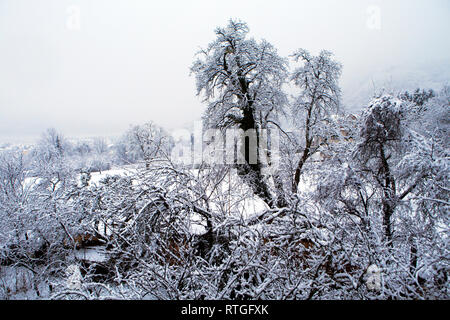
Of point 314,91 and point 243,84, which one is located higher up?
point 243,84


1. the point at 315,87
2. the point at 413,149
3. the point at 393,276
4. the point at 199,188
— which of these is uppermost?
Answer: the point at 315,87

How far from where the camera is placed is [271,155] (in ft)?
35.2

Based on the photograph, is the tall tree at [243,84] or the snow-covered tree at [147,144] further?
the tall tree at [243,84]

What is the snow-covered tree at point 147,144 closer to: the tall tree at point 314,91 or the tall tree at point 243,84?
the tall tree at point 243,84

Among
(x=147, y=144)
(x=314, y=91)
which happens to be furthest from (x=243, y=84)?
(x=147, y=144)

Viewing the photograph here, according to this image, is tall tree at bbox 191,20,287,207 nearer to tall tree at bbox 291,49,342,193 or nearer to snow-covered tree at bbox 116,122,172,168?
tall tree at bbox 291,49,342,193

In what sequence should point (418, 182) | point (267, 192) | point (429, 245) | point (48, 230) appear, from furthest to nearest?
point (267, 192)
point (48, 230)
point (418, 182)
point (429, 245)

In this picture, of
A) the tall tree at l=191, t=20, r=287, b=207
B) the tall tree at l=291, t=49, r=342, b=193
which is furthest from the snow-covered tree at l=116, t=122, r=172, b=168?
the tall tree at l=291, t=49, r=342, b=193

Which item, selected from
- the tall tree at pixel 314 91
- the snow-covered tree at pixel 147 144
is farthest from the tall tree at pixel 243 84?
the snow-covered tree at pixel 147 144

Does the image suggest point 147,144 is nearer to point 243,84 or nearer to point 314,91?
point 243,84

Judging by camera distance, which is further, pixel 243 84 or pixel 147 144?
pixel 243 84

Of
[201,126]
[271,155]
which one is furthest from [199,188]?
[271,155]
